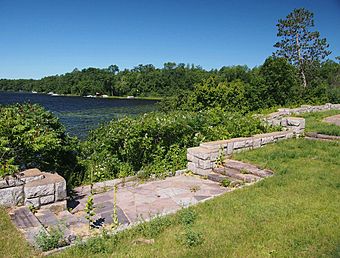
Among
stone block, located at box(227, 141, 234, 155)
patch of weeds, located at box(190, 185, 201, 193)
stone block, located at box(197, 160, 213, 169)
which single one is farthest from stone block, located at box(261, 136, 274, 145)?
patch of weeds, located at box(190, 185, 201, 193)

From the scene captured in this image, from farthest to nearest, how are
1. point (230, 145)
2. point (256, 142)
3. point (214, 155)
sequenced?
point (256, 142) → point (230, 145) → point (214, 155)

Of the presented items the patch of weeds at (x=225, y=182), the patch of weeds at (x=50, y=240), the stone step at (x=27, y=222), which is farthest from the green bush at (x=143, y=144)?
the patch of weeds at (x=50, y=240)

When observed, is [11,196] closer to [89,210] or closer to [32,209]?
[32,209]

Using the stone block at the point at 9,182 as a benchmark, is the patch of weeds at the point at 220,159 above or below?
below

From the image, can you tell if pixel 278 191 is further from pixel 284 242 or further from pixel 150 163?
pixel 150 163

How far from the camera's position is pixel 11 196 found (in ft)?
13.0

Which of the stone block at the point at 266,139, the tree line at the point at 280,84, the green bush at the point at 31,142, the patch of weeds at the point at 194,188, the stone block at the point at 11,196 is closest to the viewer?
the stone block at the point at 11,196

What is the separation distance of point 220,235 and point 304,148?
490 centimetres

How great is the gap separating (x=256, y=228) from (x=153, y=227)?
120 centimetres

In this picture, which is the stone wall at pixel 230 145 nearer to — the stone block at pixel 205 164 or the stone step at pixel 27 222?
the stone block at pixel 205 164

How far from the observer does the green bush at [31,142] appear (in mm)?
4391

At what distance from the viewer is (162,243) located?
324 centimetres

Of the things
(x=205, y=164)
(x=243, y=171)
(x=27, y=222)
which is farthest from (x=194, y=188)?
(x=27, y=222)

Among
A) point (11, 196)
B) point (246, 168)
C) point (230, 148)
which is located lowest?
point (246, 168)
